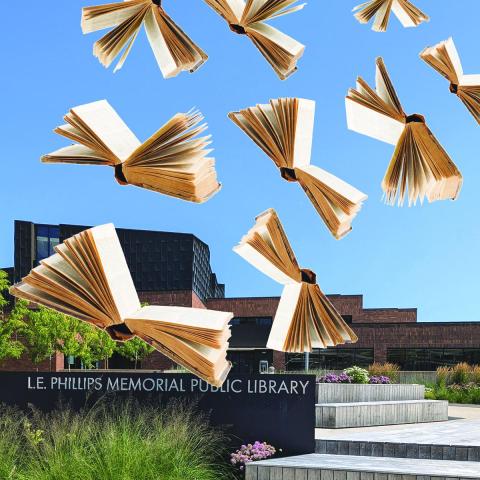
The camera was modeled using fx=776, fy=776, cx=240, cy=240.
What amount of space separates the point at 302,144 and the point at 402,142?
151 mm

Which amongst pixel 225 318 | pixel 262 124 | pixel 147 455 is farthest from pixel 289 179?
pixel 147 455

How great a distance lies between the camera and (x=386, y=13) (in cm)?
144

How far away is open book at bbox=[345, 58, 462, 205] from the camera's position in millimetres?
1131

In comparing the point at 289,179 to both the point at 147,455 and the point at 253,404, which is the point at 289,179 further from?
the point at 253,404

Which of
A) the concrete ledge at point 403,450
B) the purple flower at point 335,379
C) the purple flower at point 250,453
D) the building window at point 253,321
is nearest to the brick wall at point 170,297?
the building window at point 253,321

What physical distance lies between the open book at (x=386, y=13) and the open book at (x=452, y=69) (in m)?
0.14

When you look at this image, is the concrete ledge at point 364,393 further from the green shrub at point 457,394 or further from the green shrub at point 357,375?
the green shrub at point 457,394

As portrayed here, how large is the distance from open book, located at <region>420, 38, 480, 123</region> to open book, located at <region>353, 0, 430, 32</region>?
0.44ft

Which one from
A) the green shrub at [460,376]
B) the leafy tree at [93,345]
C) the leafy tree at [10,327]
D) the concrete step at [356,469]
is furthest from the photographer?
the leafy tree at [93,345]

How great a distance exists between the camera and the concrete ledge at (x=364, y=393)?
58.5ft

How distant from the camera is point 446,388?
32.5 meters

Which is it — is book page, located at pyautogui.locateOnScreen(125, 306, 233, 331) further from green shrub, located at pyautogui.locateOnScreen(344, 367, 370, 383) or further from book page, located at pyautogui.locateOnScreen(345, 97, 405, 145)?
→ green shrub, located at pyautogui.locateOnScreen(344, 367, 370, 383)

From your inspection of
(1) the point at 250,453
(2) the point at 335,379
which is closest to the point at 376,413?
(2) the point at 335,379

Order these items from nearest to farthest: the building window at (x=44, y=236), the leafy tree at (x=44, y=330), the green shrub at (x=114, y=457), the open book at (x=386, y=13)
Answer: the open book at (x=386, y=13)
the green shrub at (x=114, y=457)
the leafy tree at (x=44, y=330)
the building window at (x=44, y=236)
